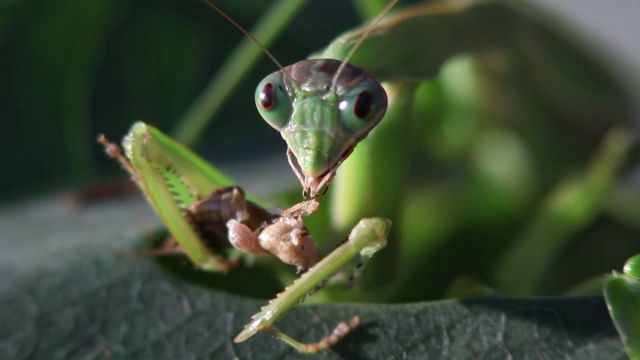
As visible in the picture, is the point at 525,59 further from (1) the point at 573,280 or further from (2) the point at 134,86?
(2) the point at 134,86

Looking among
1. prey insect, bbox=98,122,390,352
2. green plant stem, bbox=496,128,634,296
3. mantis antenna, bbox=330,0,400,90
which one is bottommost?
green plant stem, bbox=496,128,634,296

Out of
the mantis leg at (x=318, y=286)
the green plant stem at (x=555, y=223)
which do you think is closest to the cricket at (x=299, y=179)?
the mantis leg at (x=318, y=286)

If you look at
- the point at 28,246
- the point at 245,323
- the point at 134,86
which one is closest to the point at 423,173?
the point at 134,86

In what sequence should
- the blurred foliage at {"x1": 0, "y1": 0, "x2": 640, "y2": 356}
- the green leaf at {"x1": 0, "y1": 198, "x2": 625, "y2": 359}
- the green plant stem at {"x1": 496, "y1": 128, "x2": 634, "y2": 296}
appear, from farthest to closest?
1. the blurred foliage at {"x1": 0, "y1": 0, "x2": 640, "y2": 356}
2. the green plant stem at {"x1": 496, "y1": 128, "x2": 634, "y2": 296}
3. the green leaf at {"x1": 0, "y1": 198, "x2": 625, "y2": 359}

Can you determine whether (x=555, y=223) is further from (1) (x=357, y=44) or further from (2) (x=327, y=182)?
(2) (x=327, y=182)

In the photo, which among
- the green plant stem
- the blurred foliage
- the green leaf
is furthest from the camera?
the blurred foliage

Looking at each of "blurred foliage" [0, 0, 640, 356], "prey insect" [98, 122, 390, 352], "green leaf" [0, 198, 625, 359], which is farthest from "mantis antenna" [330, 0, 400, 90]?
"blurred foliage" [0, 0, 640, 356]

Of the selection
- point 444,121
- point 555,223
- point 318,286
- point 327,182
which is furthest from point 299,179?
point 444,121

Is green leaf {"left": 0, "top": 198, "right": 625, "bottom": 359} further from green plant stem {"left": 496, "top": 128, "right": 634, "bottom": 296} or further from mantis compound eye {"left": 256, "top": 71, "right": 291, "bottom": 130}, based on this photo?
green plant stem {"left": 496, "top": 128, "right": 634, "bottom": 296}
